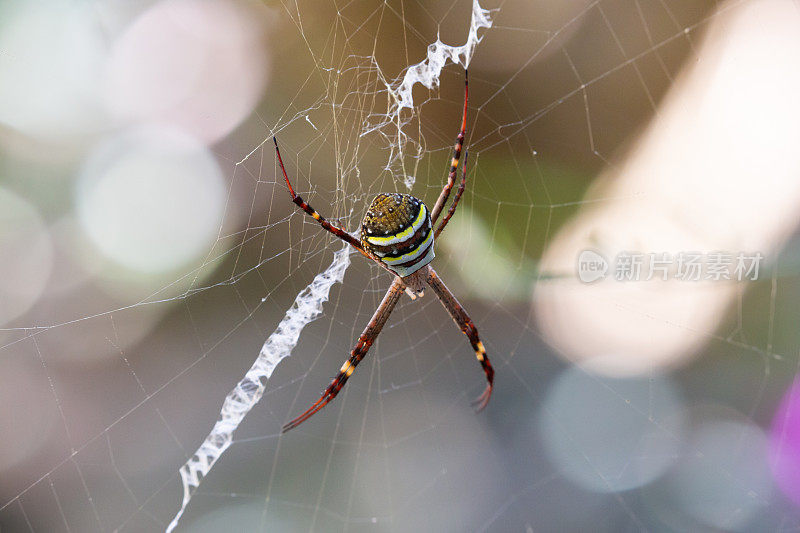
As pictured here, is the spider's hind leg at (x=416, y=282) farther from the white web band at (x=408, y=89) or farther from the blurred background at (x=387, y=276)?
the white web band at (x=408, y=89)

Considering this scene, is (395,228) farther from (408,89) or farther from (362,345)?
(408,89)

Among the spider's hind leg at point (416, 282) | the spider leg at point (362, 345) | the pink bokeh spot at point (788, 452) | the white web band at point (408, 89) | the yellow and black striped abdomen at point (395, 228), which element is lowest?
the pink bokeh spot at point (788, 452)

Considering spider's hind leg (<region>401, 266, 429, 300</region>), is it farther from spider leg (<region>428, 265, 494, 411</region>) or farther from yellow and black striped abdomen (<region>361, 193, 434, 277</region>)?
yellow and black striped abdomen (<region>361, 193, 434, 277</region>)

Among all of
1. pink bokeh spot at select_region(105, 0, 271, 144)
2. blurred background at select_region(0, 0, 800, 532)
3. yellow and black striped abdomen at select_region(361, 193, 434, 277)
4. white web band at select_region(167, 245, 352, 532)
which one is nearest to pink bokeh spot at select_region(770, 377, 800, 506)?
blurred background at select_region(0, 0, 800, 532)

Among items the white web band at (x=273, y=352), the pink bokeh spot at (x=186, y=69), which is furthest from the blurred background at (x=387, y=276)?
the white web band at (x=273, y=352)

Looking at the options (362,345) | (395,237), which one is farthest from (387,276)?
(395,237)

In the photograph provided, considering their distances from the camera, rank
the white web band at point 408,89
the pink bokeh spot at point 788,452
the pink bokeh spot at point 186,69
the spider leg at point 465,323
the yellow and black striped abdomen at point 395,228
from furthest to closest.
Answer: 1. the pink bokeh spot at point 788,452
2. the spider leg at point 465,323
3. the white web band at point 408,89
4. the pink bokeh spot at point 186,69
5. the yellow and black striped abdomen at point 395,228
